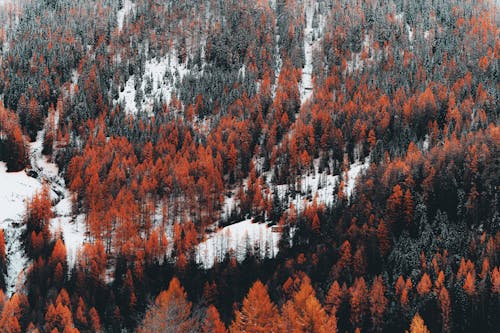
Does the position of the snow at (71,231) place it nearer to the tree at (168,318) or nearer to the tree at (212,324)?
the tree at (212,324)

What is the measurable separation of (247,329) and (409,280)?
46.9 meters

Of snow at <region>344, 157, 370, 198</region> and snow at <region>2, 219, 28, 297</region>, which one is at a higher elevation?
snow at <region>344, 157, 370, 198</region>

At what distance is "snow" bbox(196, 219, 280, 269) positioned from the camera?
434ft

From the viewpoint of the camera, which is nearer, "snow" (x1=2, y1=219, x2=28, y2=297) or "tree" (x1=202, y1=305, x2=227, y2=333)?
"tree" (x1=202, y1=305, x2=227, y2=333)

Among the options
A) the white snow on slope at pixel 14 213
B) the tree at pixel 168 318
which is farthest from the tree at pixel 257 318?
the white snow on slope at pixel 14 213

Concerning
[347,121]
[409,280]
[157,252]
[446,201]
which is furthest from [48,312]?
[347,121]

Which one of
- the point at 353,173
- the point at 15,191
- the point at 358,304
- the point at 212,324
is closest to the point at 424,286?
the point at 358,304

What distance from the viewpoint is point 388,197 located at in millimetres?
133000

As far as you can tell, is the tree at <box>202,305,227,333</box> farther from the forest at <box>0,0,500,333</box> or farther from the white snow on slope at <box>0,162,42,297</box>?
the white snow on slope at <box>0,162,42,297</box>

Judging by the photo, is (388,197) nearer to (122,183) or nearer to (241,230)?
(241,230)

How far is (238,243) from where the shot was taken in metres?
137

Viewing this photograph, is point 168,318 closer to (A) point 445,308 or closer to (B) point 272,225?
(A) point 445,308

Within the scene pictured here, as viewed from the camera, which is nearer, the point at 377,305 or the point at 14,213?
the point at 377,305

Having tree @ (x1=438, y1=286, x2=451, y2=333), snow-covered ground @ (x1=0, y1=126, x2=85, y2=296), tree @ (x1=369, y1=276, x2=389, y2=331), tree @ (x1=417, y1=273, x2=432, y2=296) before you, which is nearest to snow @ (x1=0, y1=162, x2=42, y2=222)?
snow-covered ground @ (x1=0, y1=126, x2=85, y2=296)
